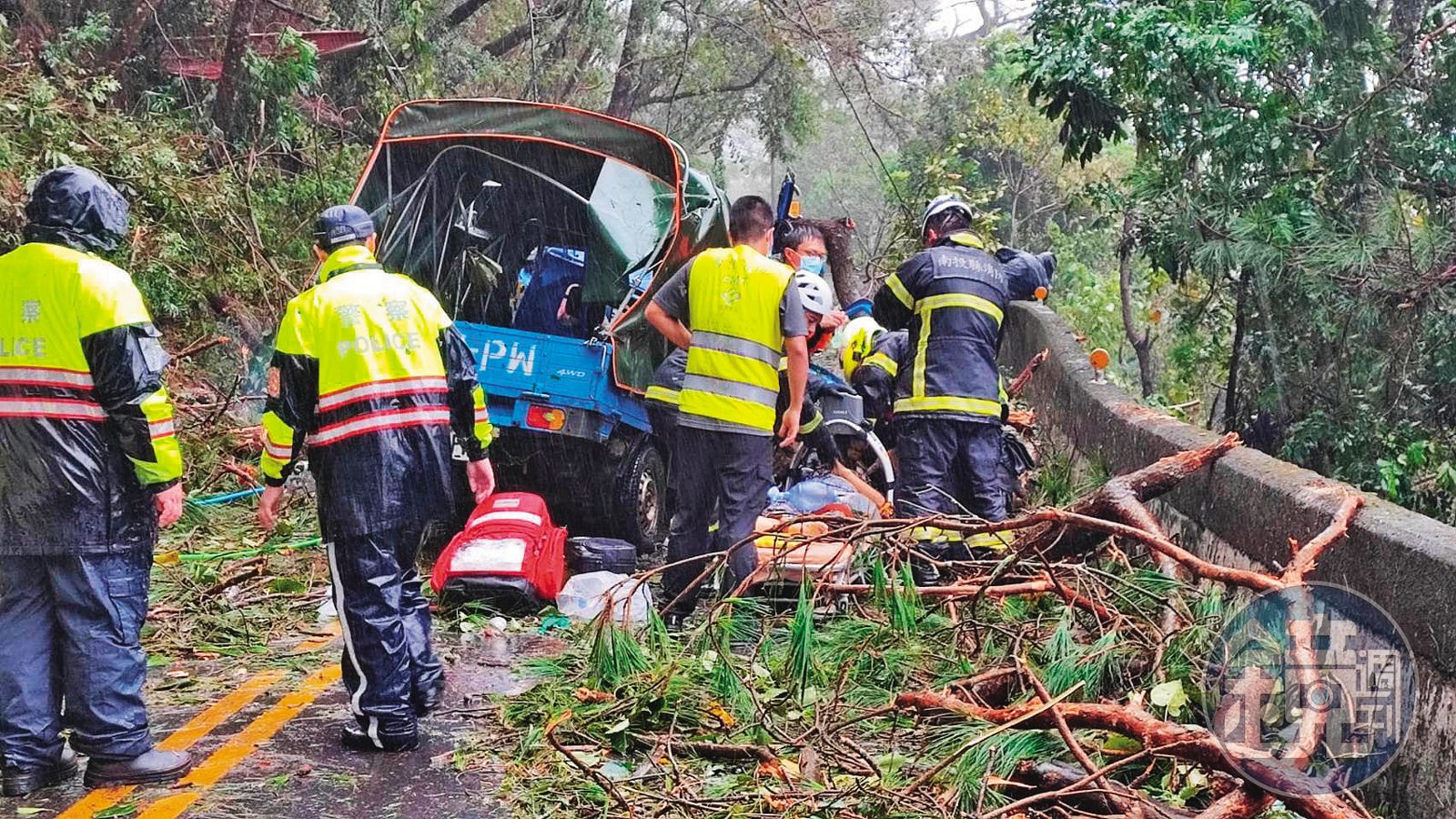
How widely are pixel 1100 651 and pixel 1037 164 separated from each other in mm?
21633

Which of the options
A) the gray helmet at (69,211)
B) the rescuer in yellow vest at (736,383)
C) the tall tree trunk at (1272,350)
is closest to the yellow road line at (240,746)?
the rescuer in yellow vest at (736,383)

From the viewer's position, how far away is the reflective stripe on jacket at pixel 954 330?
5.95 meters

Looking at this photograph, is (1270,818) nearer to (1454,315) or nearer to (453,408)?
(453,408)

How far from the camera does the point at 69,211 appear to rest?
3.98 metres

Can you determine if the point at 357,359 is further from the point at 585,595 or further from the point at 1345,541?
the point at 1345,541

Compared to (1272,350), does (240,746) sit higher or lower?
lower

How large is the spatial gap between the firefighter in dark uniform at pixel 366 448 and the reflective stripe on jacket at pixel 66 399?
472 millimetres

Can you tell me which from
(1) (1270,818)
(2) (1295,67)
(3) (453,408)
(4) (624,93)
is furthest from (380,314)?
(4) (624,93)

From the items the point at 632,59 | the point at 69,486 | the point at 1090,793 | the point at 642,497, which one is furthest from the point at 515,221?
the point at 632,59

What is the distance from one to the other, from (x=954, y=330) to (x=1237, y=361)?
401 centimetres

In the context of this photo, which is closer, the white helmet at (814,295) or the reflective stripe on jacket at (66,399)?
the reflective stripe on jacket at (66,399)

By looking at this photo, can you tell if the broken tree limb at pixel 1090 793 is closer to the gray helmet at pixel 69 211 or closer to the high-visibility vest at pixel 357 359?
the high-visibility vest at pixel 357 359

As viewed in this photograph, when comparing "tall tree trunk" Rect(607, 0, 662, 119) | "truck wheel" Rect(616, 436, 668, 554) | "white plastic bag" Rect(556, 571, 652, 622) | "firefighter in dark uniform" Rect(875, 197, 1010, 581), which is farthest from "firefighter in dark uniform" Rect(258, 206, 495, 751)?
"tall tree trunk" Rect(607, 0, 662, 119)

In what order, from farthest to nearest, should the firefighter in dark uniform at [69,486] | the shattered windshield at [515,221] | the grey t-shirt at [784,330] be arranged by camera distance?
1. the shattered windshield at [515,221]
2. the grey t-shirt at [784,330]
3. the firefighter in dark uniform at [69,486]
